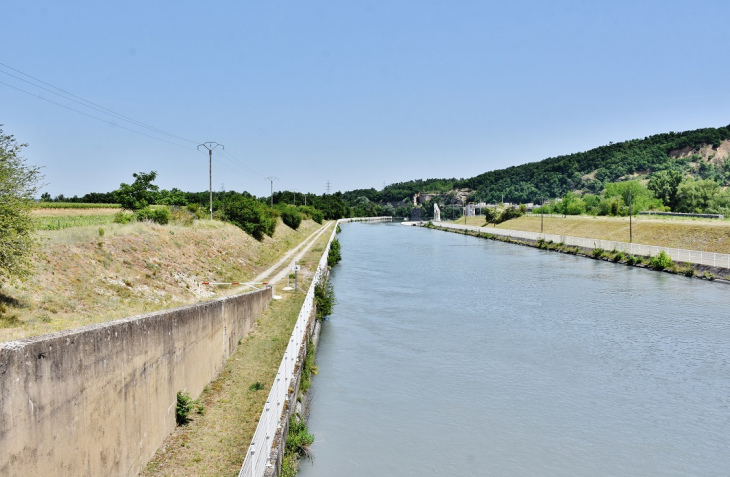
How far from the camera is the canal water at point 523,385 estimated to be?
35.9 feet

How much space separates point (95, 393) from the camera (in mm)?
6254

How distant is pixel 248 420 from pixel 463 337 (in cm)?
1160

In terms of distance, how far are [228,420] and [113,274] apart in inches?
421

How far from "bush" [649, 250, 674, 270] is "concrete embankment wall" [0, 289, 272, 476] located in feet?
118

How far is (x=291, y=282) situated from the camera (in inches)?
1043

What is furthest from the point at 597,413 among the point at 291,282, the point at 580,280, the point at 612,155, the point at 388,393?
the point at 612,155

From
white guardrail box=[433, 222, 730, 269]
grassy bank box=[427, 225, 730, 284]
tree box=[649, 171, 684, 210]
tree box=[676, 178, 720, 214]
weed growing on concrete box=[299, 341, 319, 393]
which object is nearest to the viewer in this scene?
weed growing on concrete box=[299, 341, 319, 393]

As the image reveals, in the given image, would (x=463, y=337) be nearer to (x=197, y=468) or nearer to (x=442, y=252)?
(x=197, y=468)

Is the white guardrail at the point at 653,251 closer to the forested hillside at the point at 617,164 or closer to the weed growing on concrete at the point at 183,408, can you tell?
the weed growing on concrete at the point at 183,408

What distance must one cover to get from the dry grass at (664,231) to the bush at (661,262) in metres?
5.39

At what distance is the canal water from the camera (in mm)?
10953

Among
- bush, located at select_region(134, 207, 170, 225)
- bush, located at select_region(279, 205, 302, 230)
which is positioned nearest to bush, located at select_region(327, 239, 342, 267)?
bush, located at select_region(134, 207, 170, 225)

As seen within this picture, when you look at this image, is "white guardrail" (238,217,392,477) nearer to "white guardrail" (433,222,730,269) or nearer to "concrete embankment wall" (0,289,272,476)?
"concrete embankment wall" (0,289,272,476)

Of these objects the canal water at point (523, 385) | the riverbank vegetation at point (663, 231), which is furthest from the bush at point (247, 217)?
the riverbank vegetation at point (663, 231)
